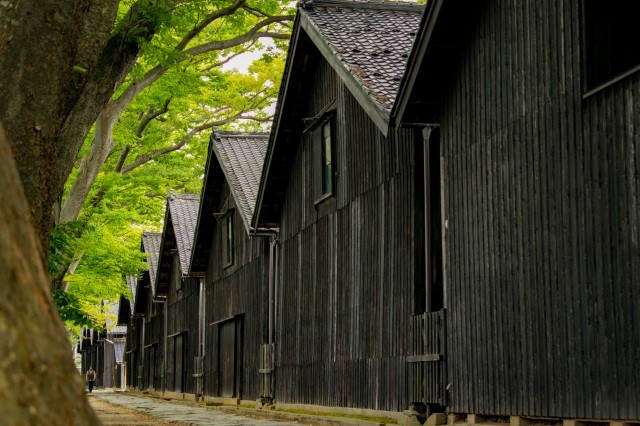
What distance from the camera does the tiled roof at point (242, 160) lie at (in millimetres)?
26281

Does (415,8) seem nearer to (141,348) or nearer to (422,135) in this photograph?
(422,135)

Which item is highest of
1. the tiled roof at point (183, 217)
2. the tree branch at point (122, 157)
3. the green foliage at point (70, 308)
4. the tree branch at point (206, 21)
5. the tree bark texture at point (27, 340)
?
the tree branch at point (206, 21)

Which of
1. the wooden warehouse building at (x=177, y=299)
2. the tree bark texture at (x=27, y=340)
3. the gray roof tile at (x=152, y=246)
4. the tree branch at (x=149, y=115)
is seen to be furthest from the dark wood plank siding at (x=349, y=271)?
the gray roof tile at (x=152, y=246)

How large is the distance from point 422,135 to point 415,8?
5.16m

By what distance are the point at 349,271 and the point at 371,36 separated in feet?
13.0

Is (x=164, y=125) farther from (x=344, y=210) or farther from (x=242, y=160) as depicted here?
(x=344, y=210)

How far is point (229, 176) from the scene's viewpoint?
2738 cm

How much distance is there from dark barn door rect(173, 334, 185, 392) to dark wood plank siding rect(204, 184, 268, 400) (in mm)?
6004

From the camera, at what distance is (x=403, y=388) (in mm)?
13906

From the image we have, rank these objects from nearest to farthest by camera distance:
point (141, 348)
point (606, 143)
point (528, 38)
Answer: point (606, 143), point (528, 38), point (141, 348)

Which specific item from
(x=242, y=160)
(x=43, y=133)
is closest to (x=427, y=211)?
(x=43, y=133)

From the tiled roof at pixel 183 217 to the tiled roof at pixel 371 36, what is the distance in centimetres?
2009

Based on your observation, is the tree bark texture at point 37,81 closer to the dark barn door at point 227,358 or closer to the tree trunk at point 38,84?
the tree trunk at point 38,84

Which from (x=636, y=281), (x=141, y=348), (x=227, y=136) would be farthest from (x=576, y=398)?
(x=141, y=348)
